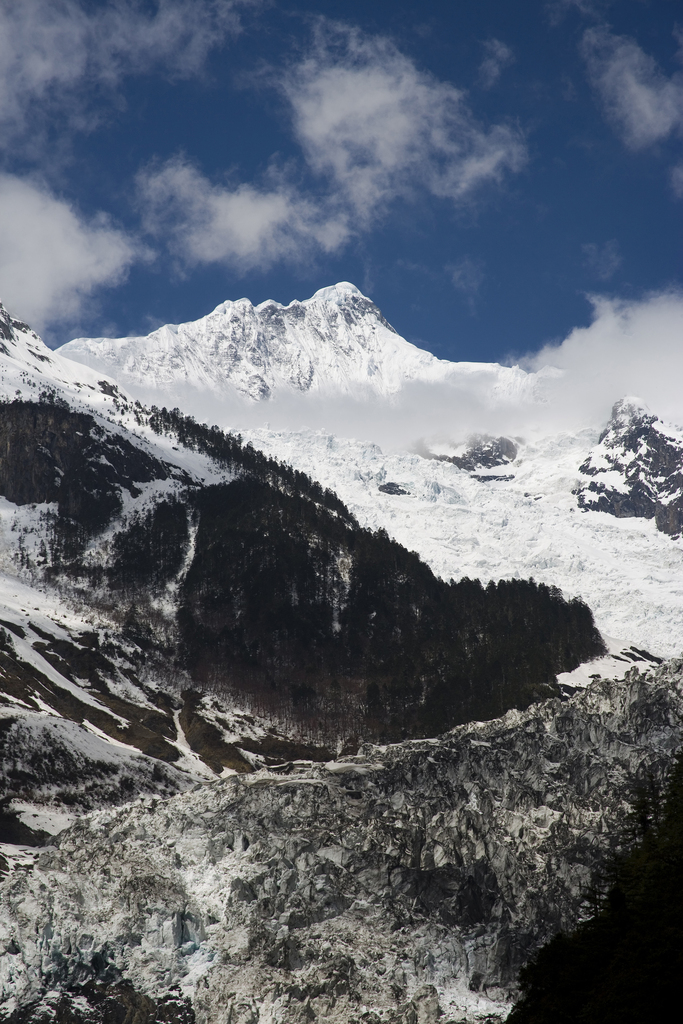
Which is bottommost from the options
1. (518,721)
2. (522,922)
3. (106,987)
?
(106,987)

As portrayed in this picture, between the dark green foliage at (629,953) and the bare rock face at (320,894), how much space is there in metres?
20.7

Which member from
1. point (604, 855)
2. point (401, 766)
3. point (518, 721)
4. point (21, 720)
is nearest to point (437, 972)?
point (604, 855)

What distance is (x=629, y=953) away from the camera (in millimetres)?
67062

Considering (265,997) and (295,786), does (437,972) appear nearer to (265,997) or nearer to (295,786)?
(265,997)

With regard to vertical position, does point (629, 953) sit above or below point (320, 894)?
above

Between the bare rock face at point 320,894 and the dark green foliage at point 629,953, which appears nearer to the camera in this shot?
the dark green foliage at point 629,953

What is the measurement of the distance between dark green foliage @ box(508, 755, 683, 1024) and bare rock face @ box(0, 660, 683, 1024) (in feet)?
68.0

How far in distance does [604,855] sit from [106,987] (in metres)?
60.4

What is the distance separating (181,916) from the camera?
11112cm

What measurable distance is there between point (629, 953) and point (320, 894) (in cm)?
5070

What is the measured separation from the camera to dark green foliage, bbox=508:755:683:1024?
196 feet

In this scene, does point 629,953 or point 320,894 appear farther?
point 320,894

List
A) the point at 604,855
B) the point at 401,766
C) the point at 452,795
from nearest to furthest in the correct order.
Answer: the point at 604,855
the point at 452,795
the point at 401,766

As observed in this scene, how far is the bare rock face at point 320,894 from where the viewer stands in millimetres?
96875
